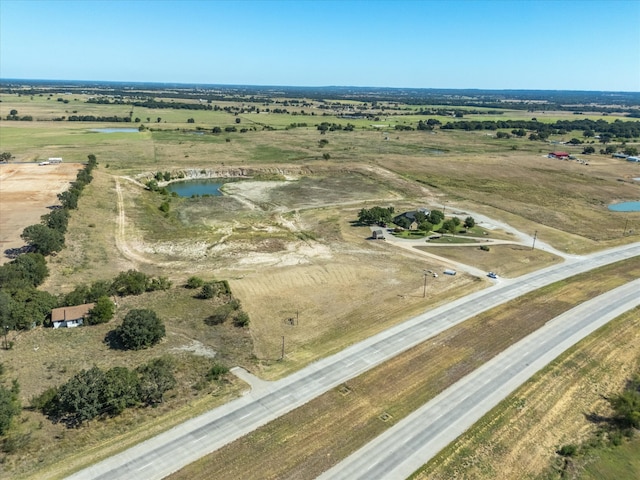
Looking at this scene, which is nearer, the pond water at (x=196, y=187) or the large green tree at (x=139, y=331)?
the large green tree at (x=139, y=331)

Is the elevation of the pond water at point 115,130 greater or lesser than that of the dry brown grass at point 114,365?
greater

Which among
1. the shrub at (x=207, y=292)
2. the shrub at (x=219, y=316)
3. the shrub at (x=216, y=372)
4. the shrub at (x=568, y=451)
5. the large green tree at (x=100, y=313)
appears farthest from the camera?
the shrub at (x=207, y=292)

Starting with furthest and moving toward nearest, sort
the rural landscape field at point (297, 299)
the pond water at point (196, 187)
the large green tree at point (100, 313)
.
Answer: the pond water at point (196, 187)
the large green tree at point (100, 313)
the rural landscape field at point (297, 299)

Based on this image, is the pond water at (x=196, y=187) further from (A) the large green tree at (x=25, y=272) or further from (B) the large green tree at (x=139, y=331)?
(B) the large green tree at (x=139, y=331)

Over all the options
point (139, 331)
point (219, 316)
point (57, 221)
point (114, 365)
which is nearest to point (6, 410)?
point (114, 365)

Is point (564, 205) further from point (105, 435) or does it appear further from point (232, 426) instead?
point (105, 435)

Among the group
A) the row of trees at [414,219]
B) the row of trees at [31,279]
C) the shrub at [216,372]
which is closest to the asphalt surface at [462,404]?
the shrub at [216,372]

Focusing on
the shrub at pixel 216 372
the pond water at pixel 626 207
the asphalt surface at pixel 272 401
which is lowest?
the asphalt surface at pixel 272 401
